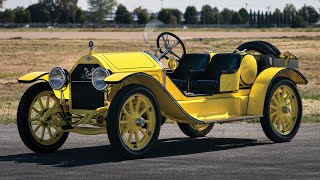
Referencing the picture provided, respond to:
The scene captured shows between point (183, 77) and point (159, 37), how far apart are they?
669mm

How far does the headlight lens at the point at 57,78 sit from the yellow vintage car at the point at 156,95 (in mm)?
12

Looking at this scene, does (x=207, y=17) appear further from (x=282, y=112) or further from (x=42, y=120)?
(x=42, y=120)

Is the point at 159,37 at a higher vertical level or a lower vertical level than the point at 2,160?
higher

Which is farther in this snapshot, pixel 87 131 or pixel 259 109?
pixel 259 109

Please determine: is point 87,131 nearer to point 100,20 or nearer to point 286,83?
point 286,83

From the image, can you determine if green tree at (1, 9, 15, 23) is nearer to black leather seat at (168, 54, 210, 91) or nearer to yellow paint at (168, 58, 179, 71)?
black leather seat at (168, 54, 210, 91)

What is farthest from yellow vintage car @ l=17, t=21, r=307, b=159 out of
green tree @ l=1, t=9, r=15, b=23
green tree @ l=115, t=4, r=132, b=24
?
green tree @ l=115, t=4, r=132, b=24

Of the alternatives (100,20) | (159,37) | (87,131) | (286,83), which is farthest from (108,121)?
(100,20)

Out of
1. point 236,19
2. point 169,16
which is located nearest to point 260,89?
point 169,16

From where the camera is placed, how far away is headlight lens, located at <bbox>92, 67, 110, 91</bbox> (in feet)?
34.2

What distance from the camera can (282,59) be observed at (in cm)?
1286

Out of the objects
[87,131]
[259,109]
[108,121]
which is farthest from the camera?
[259,109]

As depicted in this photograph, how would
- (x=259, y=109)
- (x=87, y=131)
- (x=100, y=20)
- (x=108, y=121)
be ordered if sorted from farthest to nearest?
1. (x=100, y=20)
2. (x=259, y=109)
3. (x=87, y=131)
4. (x=108, y=121)

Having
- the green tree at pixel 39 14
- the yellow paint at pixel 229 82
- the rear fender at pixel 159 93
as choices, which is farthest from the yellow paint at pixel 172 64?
the green tree at pixel 39 14
